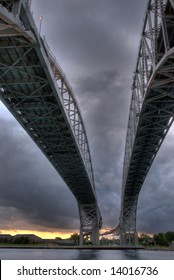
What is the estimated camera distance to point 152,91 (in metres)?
31.1

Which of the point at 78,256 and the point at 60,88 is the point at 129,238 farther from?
the point at 60,88

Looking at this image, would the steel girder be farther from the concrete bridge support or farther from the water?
the concrete bridge support

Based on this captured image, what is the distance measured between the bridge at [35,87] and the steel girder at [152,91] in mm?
8219

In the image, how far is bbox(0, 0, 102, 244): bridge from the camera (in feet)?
62.4

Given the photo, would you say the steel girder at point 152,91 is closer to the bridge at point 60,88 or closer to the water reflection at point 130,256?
the bridge at point 60,88

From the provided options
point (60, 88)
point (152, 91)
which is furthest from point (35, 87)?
point (152, 91)

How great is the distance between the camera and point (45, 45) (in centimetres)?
2650

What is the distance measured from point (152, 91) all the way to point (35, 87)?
442 inches

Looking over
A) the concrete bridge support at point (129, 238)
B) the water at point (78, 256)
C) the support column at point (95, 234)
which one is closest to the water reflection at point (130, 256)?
the water at point (78, 256)

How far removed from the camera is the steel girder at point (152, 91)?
2257cm

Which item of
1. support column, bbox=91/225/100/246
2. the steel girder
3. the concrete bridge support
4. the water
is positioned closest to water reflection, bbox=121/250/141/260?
the water
